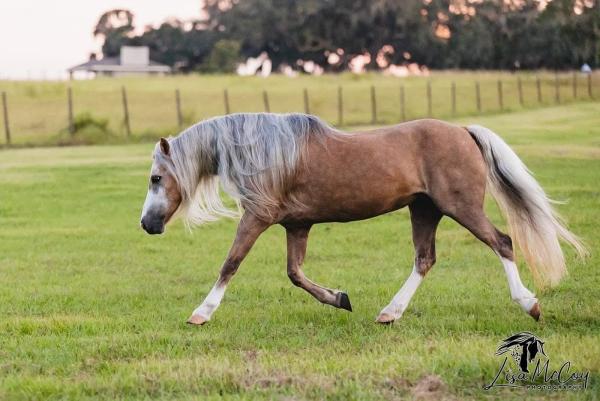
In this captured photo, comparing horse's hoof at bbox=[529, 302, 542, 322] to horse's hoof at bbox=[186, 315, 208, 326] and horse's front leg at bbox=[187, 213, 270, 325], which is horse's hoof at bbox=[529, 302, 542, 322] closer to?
horse's front leg at bbox=[187, 213, 270, 325]

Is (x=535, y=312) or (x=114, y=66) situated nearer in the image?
(x=535, y=312)

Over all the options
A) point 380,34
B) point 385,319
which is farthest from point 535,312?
point 380,34

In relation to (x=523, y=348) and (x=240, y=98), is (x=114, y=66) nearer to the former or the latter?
(x=240, y=98)

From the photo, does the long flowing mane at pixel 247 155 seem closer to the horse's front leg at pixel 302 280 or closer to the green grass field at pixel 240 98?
the horse's front leg at pixel 302 280

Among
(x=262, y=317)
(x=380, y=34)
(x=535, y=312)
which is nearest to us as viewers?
(x=535, y=312)

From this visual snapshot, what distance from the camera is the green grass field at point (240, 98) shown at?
138 feet

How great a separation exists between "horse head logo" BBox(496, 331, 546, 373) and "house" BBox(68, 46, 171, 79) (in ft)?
270

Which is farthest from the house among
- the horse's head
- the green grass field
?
the horse's head

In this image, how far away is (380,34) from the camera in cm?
7806

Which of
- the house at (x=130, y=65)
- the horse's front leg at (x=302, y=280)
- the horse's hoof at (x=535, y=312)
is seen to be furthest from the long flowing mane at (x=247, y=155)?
the house at (x=130, y=65)

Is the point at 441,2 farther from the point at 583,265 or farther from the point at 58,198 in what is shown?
the point at 583,265

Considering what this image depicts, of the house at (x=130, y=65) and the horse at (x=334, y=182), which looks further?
the house at (x=130, y=65)

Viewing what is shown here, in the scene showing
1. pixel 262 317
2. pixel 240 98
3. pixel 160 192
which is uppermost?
pixel 160 192

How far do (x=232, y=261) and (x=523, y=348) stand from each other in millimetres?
2509
